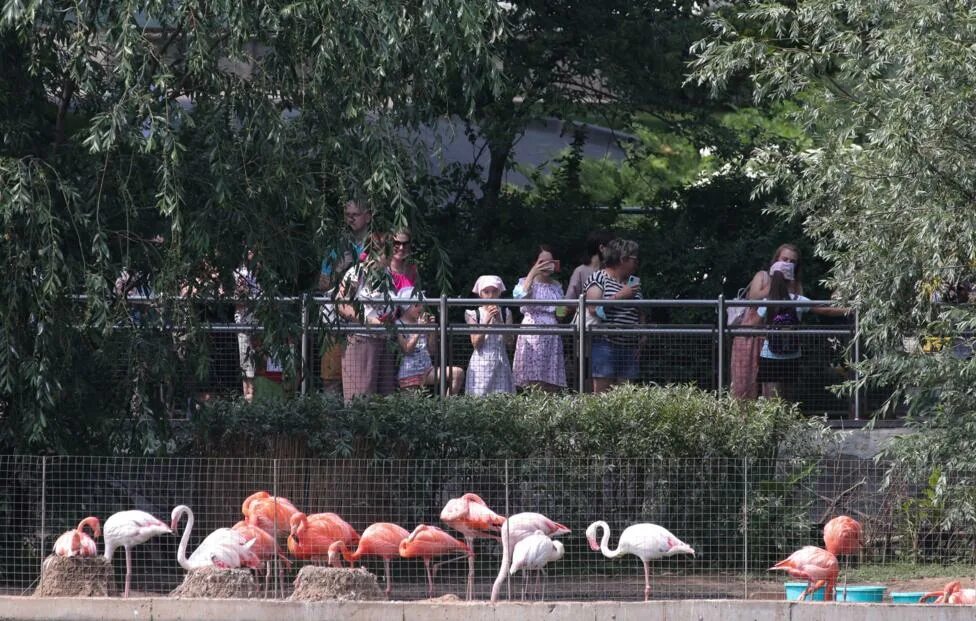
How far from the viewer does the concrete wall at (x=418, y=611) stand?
10.0 m

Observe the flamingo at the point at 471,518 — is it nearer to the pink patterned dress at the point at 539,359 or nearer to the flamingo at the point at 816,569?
the flamingo at the point at 816,569

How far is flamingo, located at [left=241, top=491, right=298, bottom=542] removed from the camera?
35.6 feet

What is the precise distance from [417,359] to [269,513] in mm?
3135

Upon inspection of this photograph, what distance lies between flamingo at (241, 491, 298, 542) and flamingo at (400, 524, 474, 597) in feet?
3.22

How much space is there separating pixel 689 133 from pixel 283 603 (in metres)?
11.1

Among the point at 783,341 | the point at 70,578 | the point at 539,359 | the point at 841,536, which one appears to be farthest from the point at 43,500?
the point at 783,341

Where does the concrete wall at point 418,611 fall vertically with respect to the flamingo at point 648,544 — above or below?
below

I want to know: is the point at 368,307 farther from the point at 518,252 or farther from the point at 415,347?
the point at 518,252

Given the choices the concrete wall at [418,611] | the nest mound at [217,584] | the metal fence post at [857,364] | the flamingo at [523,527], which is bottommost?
the concrete wall at [418,611]

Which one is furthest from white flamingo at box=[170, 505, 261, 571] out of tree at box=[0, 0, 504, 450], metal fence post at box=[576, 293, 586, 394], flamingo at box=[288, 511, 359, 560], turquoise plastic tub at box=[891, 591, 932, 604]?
turquoise plastic tub at box=[891, 591, 932, 604]

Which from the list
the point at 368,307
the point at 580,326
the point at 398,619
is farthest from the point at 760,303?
the point at 398,619

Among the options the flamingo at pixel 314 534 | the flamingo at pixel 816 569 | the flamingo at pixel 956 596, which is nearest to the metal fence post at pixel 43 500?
the flamingo at pixel 314 534

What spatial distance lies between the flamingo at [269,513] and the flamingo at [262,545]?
121 millimetres

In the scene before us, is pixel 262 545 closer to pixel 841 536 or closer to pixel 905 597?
pixel 841 536
